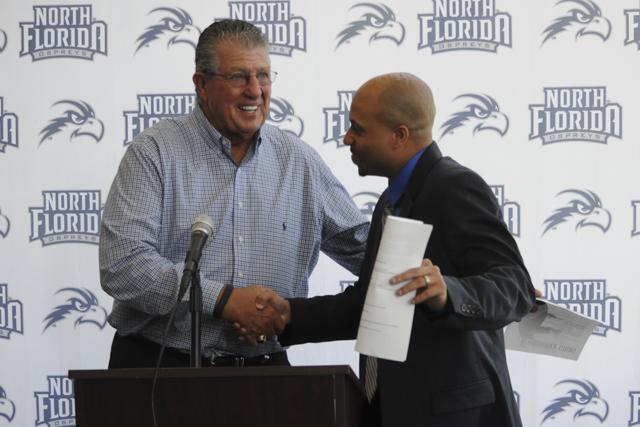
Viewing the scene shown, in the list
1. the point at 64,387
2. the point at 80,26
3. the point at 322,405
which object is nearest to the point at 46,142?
the point at 80,26

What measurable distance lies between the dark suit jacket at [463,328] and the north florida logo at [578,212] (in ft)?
6.36

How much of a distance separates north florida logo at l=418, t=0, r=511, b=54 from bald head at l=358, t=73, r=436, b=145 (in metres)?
1.89

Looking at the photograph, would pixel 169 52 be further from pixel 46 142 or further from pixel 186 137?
pixel 186 137

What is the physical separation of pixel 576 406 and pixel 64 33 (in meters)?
2.86

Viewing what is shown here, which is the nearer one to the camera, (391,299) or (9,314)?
(391,299)

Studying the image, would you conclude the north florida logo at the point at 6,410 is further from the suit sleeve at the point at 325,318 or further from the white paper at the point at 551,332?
the white paper at the point at 551,332

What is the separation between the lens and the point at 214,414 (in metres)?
2.12

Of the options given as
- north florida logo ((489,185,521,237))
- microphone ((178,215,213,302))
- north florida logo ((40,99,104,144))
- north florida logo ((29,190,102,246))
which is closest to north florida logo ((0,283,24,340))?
A: north florida logo ((29,190,102,246))

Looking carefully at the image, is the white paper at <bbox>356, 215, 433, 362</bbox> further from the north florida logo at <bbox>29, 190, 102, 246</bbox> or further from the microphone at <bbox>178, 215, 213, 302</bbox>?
the north florida logo at <bbox>29, 190, 102, 246</bbox>

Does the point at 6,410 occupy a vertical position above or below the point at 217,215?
below

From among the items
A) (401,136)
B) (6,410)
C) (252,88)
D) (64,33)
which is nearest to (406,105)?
(401,136)

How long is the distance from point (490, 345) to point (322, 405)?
0.49 metres

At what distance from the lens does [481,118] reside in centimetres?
420

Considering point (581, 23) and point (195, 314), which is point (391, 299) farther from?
point (581, 23)
